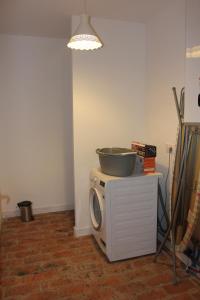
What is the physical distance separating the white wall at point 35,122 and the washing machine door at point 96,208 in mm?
1021

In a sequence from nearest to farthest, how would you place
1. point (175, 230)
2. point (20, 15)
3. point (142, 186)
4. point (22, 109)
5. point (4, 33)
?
1. point (175, 230)
2. point (142, 186)
3. point (20, 15)
4. point (4, 33)
5. point (22, 109)

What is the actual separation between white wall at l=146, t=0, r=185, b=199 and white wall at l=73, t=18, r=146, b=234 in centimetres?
15

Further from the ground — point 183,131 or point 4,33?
point 4,33

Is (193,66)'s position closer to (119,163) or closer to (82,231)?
(119,163)

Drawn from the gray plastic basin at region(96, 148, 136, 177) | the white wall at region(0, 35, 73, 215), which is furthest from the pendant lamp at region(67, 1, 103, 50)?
the white wall at region(0, 35, 73, 215)

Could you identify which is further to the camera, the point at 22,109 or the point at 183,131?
the point at 22,109

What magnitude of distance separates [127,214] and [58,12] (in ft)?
7.12

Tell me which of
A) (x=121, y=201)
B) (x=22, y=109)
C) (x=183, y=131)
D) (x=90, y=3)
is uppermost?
(x=90, y=3)

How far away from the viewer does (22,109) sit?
11.2ft

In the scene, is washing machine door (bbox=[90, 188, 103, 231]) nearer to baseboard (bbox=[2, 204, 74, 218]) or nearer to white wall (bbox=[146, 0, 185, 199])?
white wall (bbox=[146, 0, 185, 199])

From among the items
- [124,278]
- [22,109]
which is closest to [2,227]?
[22,109]

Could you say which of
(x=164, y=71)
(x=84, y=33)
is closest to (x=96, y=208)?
(x=164, y=71)

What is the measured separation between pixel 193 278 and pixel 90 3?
2714 mm

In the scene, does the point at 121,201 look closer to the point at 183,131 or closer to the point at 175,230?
the point at 175,230
